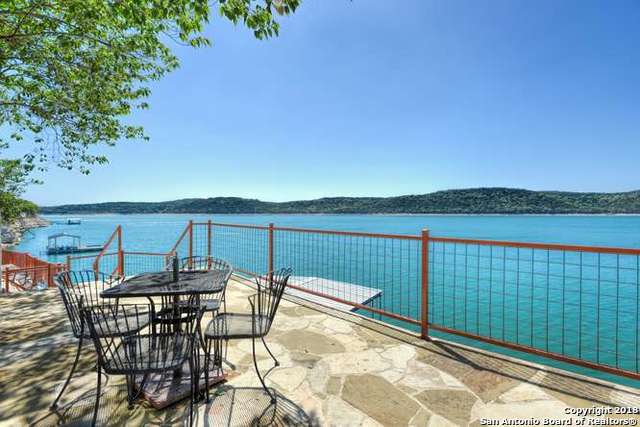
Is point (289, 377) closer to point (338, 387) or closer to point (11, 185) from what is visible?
point (338, 387)

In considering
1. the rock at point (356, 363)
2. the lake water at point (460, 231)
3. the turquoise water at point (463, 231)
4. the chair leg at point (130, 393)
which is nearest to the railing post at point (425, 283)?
the rock at point (356, 363)

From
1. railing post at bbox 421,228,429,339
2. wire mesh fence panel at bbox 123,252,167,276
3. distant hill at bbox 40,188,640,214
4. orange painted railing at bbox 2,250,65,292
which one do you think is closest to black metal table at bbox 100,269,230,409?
railing post at bbox 421,228,429,339

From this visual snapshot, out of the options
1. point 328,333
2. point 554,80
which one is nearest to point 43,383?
point 328,333

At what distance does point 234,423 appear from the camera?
6.85ft

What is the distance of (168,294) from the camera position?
7.43 ft

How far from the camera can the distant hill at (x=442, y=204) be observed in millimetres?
63531

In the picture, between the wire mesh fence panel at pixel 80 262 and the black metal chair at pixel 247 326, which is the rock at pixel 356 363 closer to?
the black metal chair at pixel 247 326

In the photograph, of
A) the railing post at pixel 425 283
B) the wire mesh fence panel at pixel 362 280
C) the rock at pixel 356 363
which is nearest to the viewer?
the rock at pixel 356 363

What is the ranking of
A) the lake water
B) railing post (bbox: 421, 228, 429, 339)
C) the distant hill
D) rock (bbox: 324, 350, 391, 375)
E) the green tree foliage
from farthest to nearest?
1. the distant hill
2. the lake water
3. the green tree foliage
4. railing post (bbox: 421, 228, 429, 339)
5. rock (bbox: 324, 350, 391, 375)

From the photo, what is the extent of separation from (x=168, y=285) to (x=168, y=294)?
391 millimetres

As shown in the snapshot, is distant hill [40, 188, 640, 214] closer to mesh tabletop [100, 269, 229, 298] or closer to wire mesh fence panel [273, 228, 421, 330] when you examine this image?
wire mesh fence panel [273, 228, 421, 330]

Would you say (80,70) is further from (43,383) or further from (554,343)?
(554,343)

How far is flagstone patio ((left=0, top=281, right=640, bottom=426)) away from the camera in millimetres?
2168

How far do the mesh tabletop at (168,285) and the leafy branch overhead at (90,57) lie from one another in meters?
2.60
